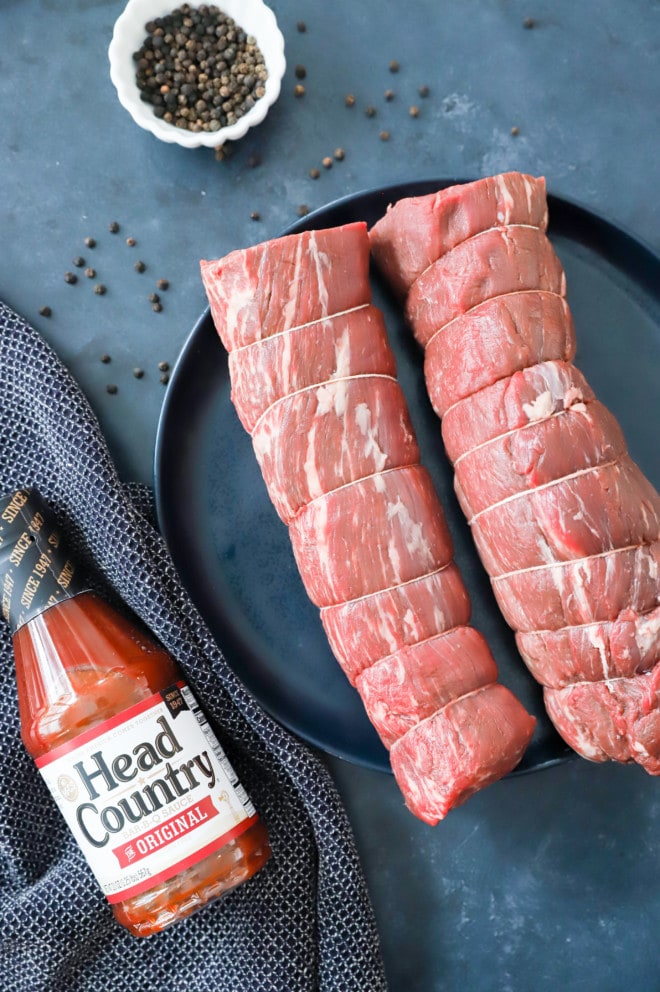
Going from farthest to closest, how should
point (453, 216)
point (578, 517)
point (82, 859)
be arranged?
point (82, 859) < point (453, 216) < point (578, 517)

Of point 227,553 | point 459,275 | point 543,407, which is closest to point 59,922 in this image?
point 227,553

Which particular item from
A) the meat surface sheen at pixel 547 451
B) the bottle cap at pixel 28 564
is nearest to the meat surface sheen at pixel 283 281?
the meat surface sheen at pixel 547 451

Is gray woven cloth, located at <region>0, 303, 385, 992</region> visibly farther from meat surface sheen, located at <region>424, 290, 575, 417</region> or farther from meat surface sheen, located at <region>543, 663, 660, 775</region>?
meat surface sheen, located at <region>424, 290, 575, 417</region>

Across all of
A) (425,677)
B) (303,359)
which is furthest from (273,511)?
(425,677)

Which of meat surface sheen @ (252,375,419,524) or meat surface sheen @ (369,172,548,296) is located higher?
meat surface sheen @ (369,172,548,296)

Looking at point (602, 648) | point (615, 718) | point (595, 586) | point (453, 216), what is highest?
point (453, 216)

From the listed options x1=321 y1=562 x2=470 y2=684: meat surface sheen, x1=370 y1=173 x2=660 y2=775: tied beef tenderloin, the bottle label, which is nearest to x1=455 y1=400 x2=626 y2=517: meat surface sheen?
x1=370 y1=173 x2=660 y2=775: tied beef tenderloin

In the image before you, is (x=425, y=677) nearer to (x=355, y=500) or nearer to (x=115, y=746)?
(x=355, y=500)

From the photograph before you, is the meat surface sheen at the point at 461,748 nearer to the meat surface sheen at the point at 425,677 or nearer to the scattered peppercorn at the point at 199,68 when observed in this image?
the meat surface sheen at the point at 425,677
